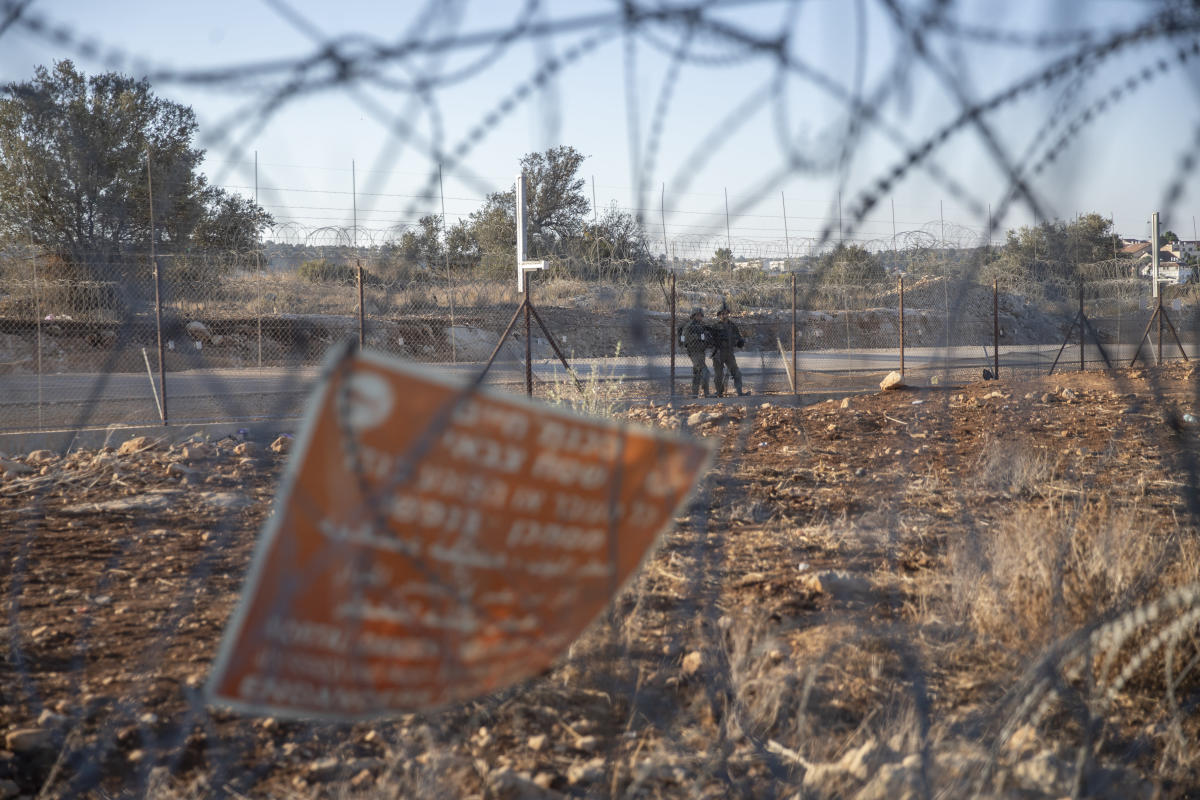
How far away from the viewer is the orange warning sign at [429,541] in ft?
4.26

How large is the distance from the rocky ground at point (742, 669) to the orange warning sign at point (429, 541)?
1.02m

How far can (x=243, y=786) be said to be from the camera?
2.65 meters

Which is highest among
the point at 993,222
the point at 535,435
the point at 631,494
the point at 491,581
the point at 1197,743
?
the point at 993,222

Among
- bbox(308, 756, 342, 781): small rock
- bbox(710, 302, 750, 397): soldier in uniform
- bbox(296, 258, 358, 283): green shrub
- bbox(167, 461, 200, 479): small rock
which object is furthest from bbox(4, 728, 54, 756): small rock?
bbox(296, 258, 358, 283): green shrub

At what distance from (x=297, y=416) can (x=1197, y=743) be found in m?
9.55

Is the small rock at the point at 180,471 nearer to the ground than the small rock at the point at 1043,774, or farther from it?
farther from it

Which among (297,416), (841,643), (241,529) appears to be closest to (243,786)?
(841,643)

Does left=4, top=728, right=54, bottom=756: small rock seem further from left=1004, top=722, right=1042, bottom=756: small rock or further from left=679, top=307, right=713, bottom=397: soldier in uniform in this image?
left=679, top=307, right=713, bottom=397: soldier in uniform

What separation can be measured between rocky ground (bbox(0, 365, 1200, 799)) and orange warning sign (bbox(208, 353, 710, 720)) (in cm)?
102

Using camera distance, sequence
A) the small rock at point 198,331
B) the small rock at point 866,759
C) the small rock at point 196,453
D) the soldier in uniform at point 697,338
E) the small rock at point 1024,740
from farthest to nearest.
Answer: the small rock at point 198,331 → the soldier in uniform at point 697,338 → the small rock at point 196,453 → the small rock at point 1024,740 → the small rock at point 866,759

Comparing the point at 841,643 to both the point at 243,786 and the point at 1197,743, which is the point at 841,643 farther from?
the point at 243,786

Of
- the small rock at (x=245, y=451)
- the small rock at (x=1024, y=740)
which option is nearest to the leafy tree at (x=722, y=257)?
the small rock at (x=245, y=451)

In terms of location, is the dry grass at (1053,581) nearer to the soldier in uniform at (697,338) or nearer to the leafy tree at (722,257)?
the leafy tree at (722,257)

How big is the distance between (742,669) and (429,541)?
2.08 m
